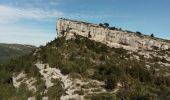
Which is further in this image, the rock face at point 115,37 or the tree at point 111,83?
the rock face at point 115,37

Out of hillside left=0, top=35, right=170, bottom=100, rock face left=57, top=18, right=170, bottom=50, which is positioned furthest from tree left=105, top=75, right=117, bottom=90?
rock face left=57, top=18, right=170, bottom=50

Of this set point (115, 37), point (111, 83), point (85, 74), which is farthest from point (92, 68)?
point (115, 37)

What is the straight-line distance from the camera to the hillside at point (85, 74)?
6203 centimetres

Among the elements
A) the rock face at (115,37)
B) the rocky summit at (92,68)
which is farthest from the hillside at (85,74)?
the rock face at (115,37)

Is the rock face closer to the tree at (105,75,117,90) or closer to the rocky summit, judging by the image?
the rocky summit

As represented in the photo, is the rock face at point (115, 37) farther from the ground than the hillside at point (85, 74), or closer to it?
farther from the ground

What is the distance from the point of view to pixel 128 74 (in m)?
75.2

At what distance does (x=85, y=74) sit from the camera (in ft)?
238

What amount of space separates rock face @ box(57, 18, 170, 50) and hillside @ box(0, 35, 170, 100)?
635 cm

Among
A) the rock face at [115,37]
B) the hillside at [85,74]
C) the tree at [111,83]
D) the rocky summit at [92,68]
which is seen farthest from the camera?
the rock face at [115,37]

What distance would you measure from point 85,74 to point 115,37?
3985 cm

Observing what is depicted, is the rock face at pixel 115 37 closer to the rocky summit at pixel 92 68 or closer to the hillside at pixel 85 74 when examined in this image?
the rocky summit at pixel 92 68

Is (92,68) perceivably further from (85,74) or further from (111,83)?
(111,83)

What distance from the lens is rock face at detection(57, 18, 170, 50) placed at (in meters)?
109
